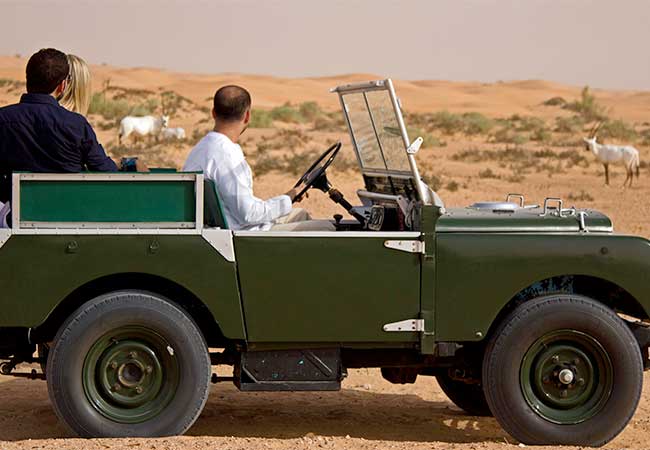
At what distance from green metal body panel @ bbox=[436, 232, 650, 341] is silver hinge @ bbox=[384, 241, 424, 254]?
3.8 inches

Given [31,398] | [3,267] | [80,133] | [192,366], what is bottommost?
[31,398]

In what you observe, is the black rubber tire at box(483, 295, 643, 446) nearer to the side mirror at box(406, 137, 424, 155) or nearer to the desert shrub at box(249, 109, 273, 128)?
the side mirror at box(406, 137, 424, 155)

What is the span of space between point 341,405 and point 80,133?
253 cm

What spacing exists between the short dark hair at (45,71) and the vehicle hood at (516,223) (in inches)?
76.2

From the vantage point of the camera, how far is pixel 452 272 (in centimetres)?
606

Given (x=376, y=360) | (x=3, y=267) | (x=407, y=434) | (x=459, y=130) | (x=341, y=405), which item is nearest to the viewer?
(x=3, y=267)

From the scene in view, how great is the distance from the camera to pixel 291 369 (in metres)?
6.24

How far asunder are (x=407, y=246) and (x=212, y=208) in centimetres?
94

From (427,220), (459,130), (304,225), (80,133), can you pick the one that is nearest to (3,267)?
(80,133)

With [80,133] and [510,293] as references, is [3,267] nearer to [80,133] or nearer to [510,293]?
[80,133]

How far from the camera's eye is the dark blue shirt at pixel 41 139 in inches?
244

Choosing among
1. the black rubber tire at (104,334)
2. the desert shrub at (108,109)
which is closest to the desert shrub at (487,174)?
the desert shrub at (108,109)

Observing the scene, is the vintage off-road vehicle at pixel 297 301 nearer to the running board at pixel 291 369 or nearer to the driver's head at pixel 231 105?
the running board at pixel 291 369

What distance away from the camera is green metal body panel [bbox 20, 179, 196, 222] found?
19.5 ft
